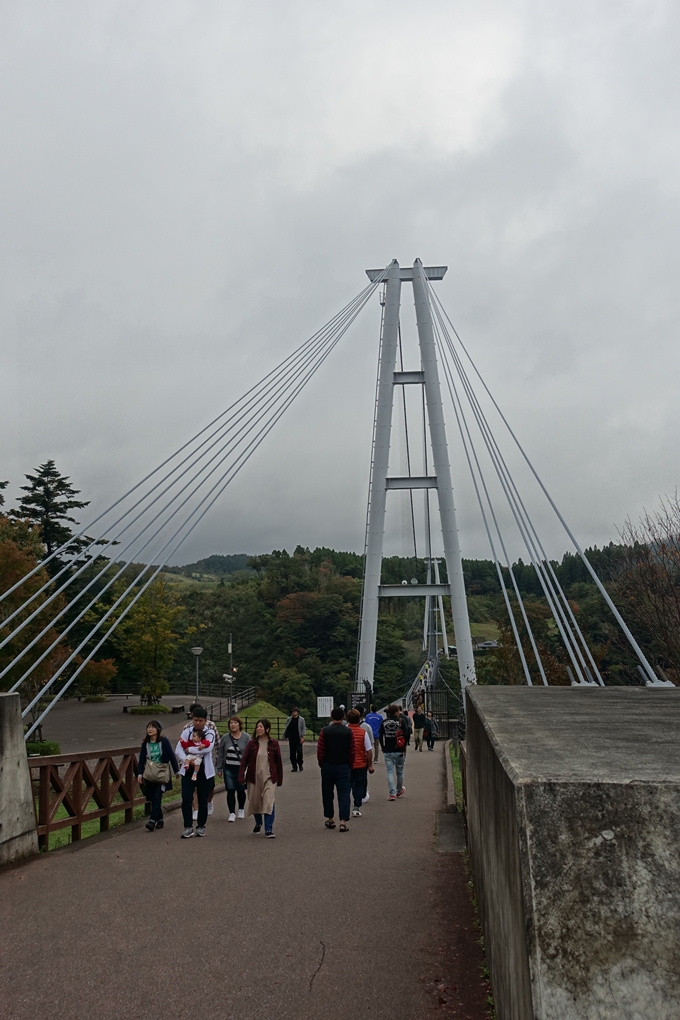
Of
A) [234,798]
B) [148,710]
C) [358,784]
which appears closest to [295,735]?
[234,798]

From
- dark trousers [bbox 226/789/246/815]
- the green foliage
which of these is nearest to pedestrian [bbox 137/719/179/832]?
dark trousers [bbox 226/789/246/815]

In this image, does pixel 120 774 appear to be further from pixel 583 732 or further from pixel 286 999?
pixel 583 732

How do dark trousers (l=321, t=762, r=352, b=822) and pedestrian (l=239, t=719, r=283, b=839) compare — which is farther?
dark trousers (l=321, t=762, r=352, b=822)

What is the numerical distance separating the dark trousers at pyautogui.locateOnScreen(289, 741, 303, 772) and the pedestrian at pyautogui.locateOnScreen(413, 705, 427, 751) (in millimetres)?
4853

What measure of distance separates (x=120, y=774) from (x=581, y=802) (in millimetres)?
6787

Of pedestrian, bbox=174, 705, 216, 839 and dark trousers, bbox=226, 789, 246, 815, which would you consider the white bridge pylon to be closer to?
dark trousers, bbox=226, 789, 246, 815

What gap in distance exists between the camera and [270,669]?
197ft

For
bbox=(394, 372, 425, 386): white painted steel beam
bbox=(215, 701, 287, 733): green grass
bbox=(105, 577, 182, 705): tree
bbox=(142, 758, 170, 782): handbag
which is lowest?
bbox=(215, 701, 287, 733): green grass

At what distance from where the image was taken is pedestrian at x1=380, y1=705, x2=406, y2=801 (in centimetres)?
977

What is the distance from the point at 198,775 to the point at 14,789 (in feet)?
6.49

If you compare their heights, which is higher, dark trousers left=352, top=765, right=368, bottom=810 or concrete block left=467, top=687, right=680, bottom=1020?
concrete block left=467, top=687, right=680, bottom=1020

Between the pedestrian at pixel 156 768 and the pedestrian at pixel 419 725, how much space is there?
37.2 feet

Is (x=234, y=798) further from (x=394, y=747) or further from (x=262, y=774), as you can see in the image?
(x=394, y=747)

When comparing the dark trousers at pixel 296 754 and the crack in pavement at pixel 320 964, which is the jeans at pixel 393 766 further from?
the crack in pavement at pixel 320 964
